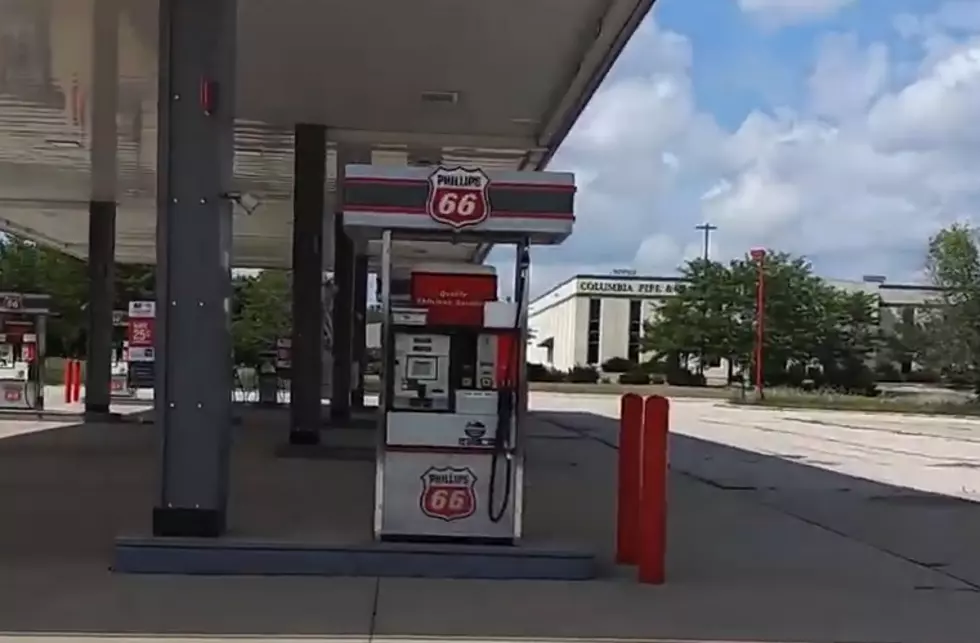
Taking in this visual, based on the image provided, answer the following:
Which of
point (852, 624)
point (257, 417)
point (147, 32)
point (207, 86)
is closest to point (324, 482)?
point (147, 32)

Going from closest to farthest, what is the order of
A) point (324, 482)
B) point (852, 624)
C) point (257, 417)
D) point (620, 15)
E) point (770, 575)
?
point (852, 624), point (770, 575), point (620, 15), point (324, 482), point (257, 417)

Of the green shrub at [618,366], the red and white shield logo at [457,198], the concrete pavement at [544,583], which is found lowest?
the concrete pavement at [544,583]

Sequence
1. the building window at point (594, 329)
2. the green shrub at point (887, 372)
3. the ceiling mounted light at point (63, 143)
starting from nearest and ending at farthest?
the ceiling mounted light at point (63, 143)
the green shrub at point (887, 372)
the building window at point (594, 329)

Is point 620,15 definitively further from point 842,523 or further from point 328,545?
point 328,545

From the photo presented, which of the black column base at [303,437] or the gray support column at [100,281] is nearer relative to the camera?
the black column base at [303,437]

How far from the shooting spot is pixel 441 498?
363 inches

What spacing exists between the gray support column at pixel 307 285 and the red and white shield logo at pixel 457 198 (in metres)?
9.54

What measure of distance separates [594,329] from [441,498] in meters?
79.9

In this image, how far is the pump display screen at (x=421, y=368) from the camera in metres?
9.36

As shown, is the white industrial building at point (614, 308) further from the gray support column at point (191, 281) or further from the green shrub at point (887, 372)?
the gray support column at point (191, 281)

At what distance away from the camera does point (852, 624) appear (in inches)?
310

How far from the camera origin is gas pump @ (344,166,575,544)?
914 centimetres

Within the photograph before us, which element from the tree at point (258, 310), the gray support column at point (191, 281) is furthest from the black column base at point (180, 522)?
the tree at point (258, 310)

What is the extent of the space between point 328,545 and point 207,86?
323 centimetres
